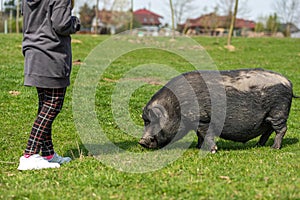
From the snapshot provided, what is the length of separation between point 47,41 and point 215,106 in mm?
2709

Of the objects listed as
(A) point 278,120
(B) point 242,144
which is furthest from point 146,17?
(A) point 278,120

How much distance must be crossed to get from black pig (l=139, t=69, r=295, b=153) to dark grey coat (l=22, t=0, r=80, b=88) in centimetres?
185

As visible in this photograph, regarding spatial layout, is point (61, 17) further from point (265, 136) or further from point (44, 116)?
point (265, 136)

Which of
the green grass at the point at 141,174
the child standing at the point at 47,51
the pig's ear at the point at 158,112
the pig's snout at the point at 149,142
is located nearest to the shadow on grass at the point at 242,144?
the green grass at the point at 141,174

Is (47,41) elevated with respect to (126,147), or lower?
elevated

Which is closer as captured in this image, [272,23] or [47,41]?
[47,41]

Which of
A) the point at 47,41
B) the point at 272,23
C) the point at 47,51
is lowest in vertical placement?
the point at 47,51

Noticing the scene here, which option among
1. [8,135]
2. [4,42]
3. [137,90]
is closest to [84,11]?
[4,42]

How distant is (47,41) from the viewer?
544cm

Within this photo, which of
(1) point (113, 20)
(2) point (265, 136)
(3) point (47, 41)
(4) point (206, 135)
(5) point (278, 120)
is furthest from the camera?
(1) point (113, 20)

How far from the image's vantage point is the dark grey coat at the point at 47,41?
17.6 ft

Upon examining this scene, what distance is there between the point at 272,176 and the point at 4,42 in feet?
79.2

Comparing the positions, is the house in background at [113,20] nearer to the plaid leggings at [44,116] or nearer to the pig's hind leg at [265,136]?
the pig's hind leg at [265,136]

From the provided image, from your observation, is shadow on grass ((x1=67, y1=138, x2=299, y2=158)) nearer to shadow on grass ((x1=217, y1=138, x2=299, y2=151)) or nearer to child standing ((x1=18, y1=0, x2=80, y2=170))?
shadow on grass ((x1=217, y1=138, x2=299, y2=151))
